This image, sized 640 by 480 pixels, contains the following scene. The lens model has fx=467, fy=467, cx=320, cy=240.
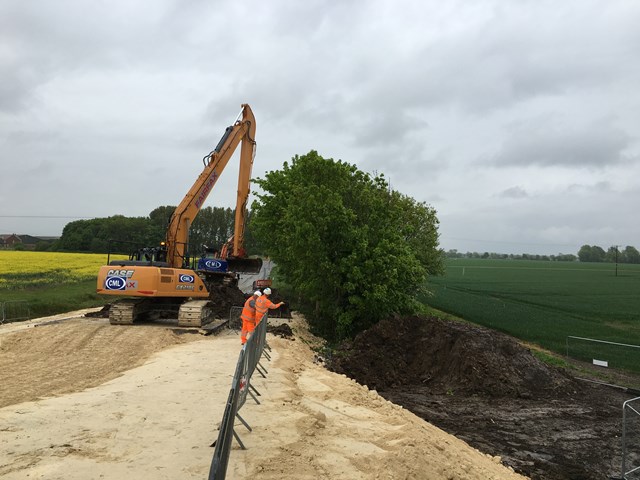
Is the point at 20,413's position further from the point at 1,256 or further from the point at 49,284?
the point at 1,256

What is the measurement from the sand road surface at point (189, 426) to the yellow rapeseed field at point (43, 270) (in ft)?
67.2

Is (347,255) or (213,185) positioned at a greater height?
(213,185)

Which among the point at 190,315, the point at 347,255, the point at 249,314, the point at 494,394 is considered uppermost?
the point at 347,255

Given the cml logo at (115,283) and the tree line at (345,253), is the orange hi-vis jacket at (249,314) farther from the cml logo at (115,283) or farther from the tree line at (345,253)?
the tree line at (345,253)

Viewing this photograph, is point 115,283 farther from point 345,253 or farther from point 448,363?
point 448,363

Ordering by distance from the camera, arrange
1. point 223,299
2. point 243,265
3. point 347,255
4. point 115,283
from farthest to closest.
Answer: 1. point 223,299
2. point 347,255
3. point 243,265
4. point 115,283

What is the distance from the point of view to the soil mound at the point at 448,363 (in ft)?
48.5

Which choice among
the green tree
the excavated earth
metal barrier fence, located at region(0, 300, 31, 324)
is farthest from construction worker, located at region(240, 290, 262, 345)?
the green tree

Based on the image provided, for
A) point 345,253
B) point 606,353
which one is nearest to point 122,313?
point 345,253

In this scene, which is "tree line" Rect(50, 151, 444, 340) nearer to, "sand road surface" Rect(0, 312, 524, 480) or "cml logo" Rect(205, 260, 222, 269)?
"cml logo" Rect(205, 260, 222, 269)

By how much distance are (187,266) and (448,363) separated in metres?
10.8

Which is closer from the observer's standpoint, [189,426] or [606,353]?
[189,426]

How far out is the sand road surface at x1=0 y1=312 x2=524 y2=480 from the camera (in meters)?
5.72

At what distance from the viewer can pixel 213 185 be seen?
1969cm
